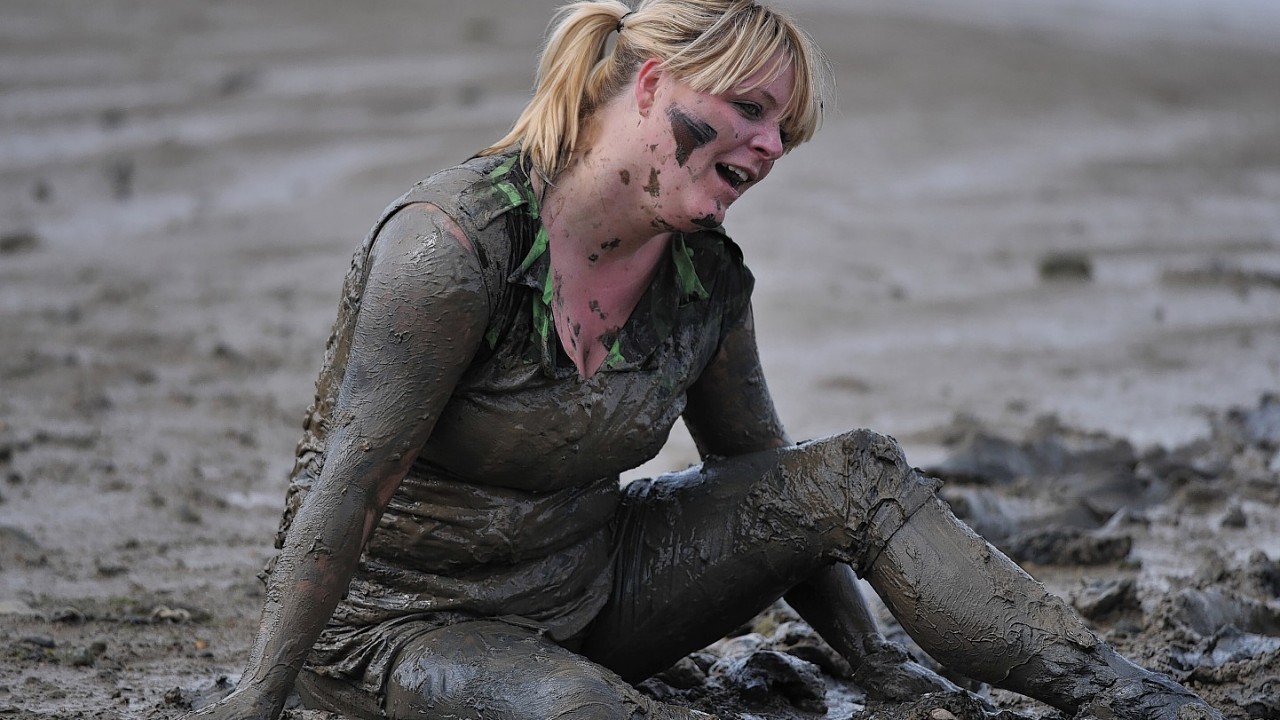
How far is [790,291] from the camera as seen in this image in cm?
759

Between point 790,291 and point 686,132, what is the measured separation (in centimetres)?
483

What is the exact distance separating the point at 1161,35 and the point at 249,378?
11115mm

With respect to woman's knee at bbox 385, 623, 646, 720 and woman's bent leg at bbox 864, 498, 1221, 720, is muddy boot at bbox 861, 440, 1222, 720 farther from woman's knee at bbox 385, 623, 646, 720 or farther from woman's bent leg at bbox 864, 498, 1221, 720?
woman's knee at bbox 385, 623, 646, 720

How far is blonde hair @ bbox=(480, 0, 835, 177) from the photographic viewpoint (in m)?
2.79

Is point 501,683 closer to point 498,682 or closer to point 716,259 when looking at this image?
point 498,682

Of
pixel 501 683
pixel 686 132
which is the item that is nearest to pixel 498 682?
pixel 501 683

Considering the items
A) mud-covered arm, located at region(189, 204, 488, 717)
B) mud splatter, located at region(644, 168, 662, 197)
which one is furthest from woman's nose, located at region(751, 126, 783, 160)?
mud-covered arm, located at region(189, 204, 488, 717)

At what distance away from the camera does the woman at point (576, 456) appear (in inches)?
105

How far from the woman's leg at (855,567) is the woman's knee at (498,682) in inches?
14.7

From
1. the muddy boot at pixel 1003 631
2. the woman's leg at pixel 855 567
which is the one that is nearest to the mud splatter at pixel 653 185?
the woman's leg at pixel 855 567

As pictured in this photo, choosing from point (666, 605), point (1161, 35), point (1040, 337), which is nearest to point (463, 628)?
point (666, 605)

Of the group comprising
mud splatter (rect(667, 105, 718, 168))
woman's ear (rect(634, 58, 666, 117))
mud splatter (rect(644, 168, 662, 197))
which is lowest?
mud splatter (rect(644, 168, 662, 197))

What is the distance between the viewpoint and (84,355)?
6430mm

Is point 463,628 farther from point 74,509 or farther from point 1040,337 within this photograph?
point 1040,337
